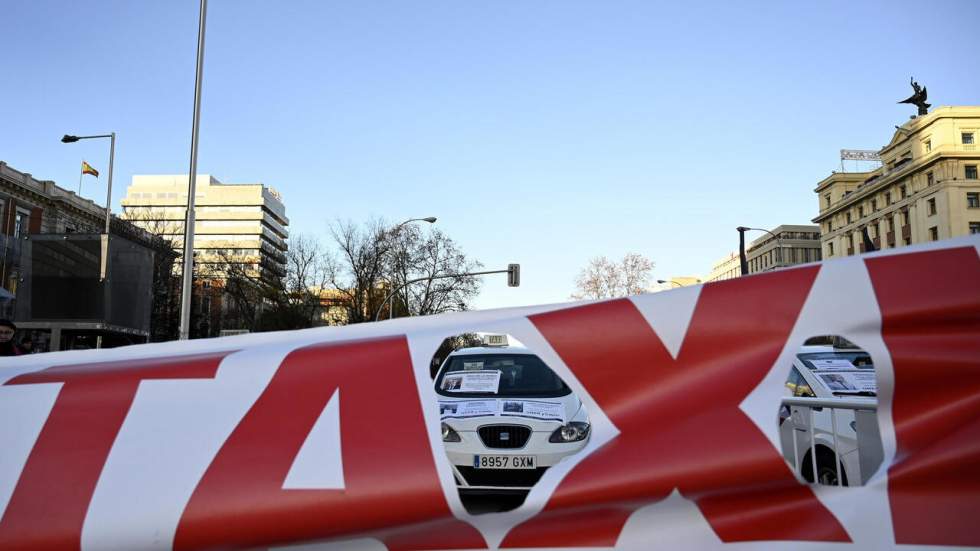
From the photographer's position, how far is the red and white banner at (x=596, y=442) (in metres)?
1.99

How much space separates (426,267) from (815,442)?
50.8 meters

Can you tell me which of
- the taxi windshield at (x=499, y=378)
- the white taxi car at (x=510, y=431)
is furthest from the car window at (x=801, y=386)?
the taxi windshield at (x=499, y=378)

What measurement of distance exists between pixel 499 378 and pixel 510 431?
1.21 meters

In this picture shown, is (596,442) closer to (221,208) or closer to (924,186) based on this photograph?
(924,186)

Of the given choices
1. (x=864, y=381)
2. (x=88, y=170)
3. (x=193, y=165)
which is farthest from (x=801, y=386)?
(x=88, y=170)

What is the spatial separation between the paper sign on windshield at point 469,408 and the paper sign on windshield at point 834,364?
11.0 feet

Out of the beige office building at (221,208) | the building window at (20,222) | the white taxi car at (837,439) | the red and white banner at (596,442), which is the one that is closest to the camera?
the red and white banner at (596,442)

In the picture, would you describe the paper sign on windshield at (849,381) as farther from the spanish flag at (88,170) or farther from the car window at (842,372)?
the spanish flag at (88,170)

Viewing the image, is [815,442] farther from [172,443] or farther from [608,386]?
[172,443]

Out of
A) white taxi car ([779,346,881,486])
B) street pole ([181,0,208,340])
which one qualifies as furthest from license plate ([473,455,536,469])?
street pole ([181,0,208,340])

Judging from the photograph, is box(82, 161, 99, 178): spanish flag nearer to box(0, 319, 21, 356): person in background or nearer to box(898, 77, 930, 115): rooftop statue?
box(0, 319, 21, 356): person in background

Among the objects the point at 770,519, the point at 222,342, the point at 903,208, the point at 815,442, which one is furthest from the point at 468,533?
the point at 903,208

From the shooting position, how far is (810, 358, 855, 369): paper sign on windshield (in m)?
7.12

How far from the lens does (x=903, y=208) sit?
70.4 meters
